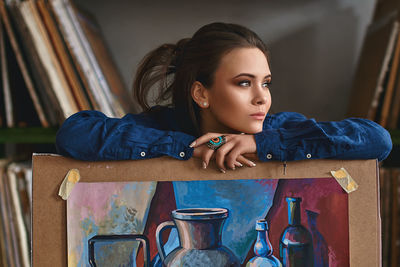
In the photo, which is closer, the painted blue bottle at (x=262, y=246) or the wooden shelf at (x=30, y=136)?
the painted blue bottle at (x=262, y=246)

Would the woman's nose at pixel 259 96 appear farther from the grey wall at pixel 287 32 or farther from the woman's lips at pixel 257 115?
the grey wall at pixel 287 32

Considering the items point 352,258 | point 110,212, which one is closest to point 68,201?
point 110,212

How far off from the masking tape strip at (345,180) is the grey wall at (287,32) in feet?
2.34

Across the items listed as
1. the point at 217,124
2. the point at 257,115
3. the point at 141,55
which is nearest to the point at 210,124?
the point at 217,124

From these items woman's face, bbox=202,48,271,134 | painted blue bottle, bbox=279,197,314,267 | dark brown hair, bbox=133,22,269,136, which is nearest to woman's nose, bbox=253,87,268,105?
woman's face, bbox=202,48,271,134

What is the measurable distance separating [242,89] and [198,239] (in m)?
0.31

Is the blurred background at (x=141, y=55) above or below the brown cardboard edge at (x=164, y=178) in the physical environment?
above

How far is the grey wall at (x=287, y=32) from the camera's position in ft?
4.51

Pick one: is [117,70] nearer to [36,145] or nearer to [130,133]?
[36,145]

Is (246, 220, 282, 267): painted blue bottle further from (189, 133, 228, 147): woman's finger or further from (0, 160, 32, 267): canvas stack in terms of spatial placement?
(0, 160, 32, 267): canvas stack

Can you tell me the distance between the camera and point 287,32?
4.52 ft

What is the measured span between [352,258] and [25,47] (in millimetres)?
994

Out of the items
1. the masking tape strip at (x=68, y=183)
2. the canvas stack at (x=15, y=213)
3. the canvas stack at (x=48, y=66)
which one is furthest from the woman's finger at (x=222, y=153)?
the canvas stack at (x=15, y=213)

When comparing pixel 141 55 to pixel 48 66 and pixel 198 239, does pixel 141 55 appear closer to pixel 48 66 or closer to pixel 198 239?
pixel 48 66
